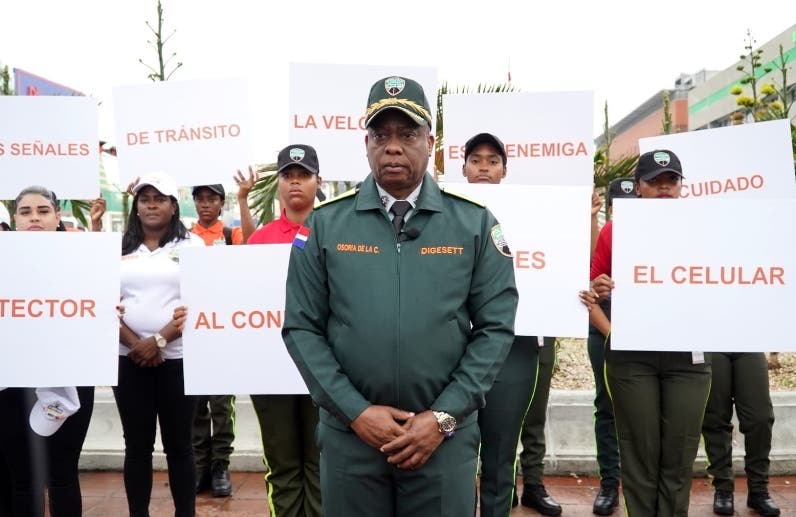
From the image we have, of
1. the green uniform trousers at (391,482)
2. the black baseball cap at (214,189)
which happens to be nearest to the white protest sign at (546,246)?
the green uniform trousers at (391,482)

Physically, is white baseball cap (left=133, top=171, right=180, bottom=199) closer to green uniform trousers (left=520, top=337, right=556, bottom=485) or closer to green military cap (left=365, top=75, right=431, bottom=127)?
green military cap (left=365, top=75, right=431, bottom=127)

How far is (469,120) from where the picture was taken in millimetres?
4527

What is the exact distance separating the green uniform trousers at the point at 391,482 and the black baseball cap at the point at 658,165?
199 cm

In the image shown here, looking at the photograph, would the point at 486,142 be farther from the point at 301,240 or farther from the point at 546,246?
the point at 301,240

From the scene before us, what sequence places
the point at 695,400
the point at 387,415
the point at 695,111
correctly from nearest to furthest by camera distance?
the point at 387,415
the point at 695,400
the point at 695,111

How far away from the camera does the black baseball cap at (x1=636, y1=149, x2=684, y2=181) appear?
366 cm

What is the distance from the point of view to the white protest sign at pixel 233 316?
3.65 m

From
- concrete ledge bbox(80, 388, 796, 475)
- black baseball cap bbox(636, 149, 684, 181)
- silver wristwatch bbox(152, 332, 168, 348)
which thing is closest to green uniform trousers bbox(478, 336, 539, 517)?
black baseball cap bbox(636, 149, 684, 181)

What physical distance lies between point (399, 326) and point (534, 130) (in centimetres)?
263

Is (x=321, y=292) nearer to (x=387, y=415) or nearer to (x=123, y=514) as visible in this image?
(x=387, y=415)

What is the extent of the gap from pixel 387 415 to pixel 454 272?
0.52m

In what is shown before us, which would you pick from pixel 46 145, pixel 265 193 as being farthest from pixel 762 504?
pixel 46 145

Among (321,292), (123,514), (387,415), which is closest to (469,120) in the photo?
(321,292)

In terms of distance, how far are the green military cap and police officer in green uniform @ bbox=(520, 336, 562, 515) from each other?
2.52 meters
